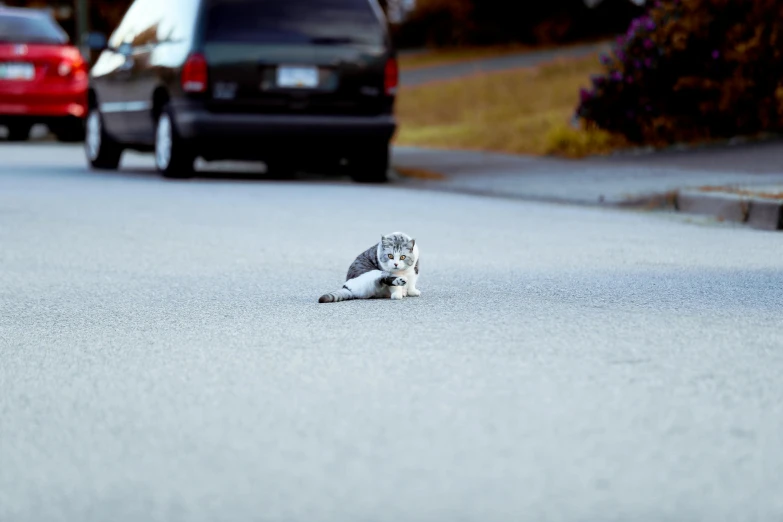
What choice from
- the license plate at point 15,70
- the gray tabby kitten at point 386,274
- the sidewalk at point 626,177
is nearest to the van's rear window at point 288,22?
the sidewalk at point 626,177

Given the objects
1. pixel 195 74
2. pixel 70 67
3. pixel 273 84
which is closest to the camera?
pixel 195 74

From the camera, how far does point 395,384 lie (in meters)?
4.85

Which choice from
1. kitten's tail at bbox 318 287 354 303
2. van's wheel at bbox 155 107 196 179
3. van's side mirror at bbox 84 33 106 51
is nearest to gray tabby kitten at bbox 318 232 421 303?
kitten's tail at bbox 318 287 354 303

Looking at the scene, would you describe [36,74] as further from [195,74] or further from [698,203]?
[698,203]

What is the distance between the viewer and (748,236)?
32.6 ft

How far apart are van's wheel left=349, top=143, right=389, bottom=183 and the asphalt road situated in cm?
551

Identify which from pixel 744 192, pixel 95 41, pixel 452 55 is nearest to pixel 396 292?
pixel 744 192

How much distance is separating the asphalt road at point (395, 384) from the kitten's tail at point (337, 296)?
78mm

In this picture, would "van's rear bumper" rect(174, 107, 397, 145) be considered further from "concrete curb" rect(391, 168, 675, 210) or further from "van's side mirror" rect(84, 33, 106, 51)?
"van's side mirror" rect(84, 33, 106, 51)

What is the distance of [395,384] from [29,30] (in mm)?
18323

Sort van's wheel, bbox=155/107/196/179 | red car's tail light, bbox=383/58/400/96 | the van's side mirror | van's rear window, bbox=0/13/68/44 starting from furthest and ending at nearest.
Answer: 1. van's rear window, bbox=0/13/68/44
2. the van's side mirror
3. red car's tail light, bbox=383/58/400/96
4. van's wheel, bbox=155/107/196/179

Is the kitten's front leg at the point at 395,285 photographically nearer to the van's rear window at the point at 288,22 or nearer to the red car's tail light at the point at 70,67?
the van's rear window at the point at 288,22

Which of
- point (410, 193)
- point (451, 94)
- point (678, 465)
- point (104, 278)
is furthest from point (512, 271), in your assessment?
point (451, 94)

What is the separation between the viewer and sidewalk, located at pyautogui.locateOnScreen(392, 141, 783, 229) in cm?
1205
